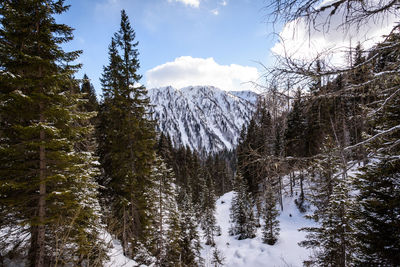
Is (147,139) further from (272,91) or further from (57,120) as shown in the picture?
(272,91)

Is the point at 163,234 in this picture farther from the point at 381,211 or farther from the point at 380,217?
the point at 381,211

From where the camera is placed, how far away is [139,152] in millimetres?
11867

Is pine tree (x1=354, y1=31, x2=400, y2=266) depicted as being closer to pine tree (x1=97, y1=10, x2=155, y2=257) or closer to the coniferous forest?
the coniferous forest

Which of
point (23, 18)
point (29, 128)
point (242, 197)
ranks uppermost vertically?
point (23, 18)

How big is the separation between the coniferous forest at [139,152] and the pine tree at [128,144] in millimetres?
80

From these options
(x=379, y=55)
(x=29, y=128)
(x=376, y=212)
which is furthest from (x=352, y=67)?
(x=29, y=128)

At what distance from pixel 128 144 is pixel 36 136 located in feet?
19.2

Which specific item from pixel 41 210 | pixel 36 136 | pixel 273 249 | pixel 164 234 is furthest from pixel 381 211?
pixel 273 249

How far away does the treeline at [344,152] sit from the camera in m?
2.45

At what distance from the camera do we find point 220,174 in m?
59.5

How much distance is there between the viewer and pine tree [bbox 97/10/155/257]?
38.0 ft

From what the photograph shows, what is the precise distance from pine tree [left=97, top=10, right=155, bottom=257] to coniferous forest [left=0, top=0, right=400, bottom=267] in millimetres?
80

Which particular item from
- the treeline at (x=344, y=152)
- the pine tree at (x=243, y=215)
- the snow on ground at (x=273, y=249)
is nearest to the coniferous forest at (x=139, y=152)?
the treeline at (x=344, y=152)

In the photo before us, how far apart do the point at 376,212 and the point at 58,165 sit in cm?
1090
